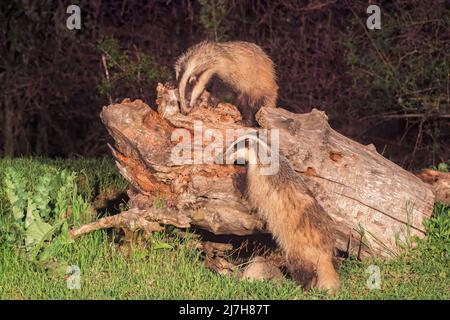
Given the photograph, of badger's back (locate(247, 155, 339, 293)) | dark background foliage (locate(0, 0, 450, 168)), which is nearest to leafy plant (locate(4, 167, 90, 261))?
badger's back (locate(247, 155, 339, 293))

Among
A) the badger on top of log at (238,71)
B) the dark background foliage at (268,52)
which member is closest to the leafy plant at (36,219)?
the badger on top of log at (238,71)

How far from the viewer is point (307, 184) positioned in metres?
5.91

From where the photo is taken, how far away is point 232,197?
19.5 feet

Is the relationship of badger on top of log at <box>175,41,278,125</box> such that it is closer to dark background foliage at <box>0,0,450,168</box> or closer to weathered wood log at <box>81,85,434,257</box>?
weathered wood log at <box>81,85,434,257</box>

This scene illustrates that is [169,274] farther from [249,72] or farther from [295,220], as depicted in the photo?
[249,72]

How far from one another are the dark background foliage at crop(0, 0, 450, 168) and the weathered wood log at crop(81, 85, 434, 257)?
137 inches

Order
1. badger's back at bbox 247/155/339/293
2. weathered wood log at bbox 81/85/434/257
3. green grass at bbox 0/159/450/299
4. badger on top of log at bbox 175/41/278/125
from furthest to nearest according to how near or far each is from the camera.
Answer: badger on top of log at bbox 175/41/278/125 < weathered wood log at bbox 81/85/434/257 < badger's back at bbox 247/155/339/293 < green grass at bbox 0/159/450/299

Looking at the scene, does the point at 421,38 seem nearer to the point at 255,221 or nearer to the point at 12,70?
the point at 255,221

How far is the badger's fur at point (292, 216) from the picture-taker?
18.3 ft

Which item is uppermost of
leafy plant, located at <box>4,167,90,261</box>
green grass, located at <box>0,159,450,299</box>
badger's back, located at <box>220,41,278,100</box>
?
badger's back, located at <box>220,41,278,100</box>

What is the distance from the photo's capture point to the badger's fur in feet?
18.3

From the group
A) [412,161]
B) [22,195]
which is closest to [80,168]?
[22,195]

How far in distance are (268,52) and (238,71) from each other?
239 cm

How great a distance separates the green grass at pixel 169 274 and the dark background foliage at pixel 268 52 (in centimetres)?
337
